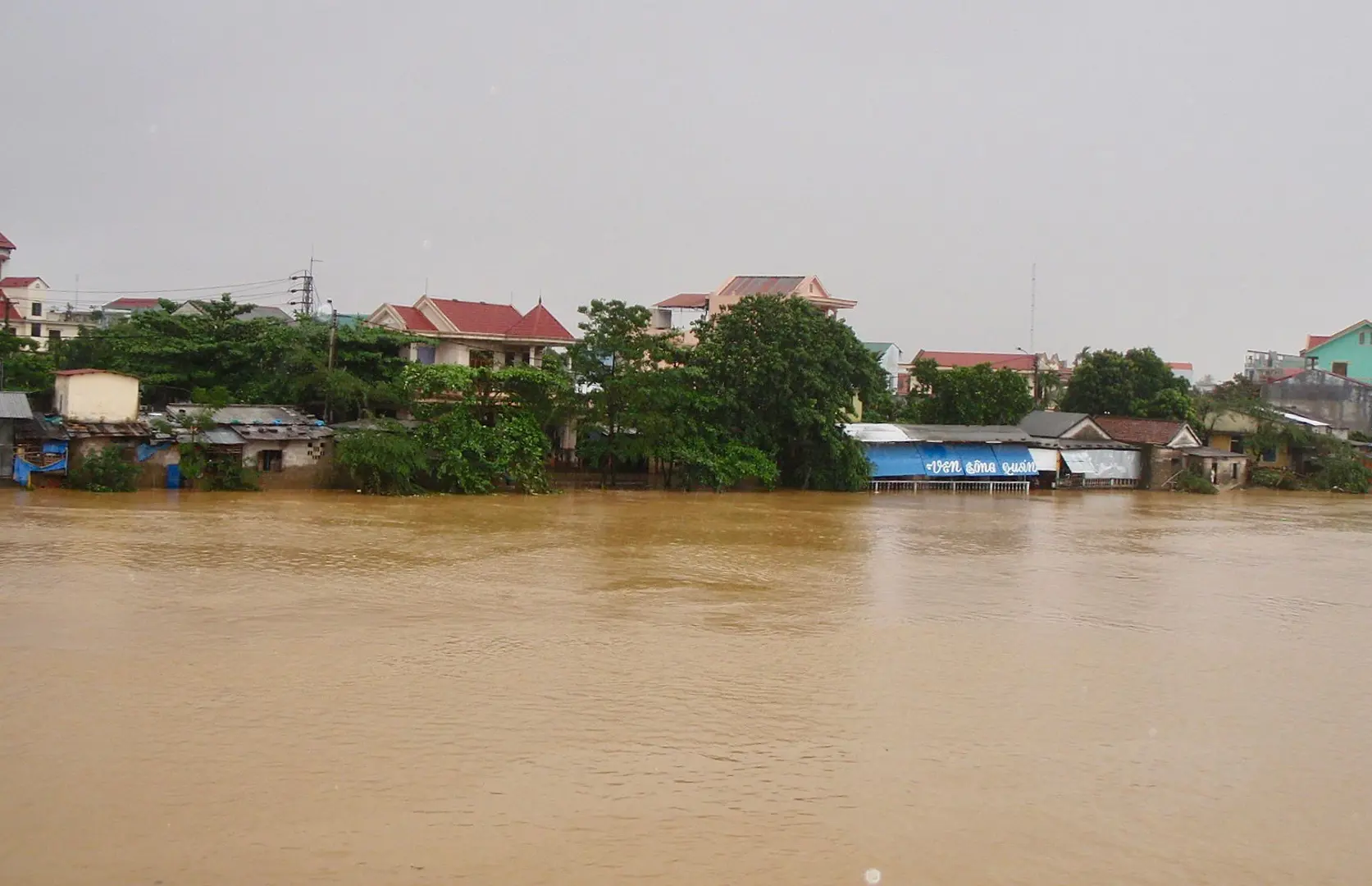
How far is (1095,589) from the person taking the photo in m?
16.0

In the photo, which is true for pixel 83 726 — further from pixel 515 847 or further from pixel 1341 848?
pixel 1341 848

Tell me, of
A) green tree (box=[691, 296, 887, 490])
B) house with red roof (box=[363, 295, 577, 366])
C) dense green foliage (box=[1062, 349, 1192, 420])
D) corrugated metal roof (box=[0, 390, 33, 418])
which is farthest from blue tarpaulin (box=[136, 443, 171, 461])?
dense green foliage (box=[1062, 349, 1192, 420])

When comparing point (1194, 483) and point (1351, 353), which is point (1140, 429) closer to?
point (1194, 483)

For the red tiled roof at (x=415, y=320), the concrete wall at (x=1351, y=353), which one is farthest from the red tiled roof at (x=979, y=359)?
the red tiled roof at (x=415, y=320)

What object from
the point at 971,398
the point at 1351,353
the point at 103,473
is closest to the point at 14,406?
the point at 103,473

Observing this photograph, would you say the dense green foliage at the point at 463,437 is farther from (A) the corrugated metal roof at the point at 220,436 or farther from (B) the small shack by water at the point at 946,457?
(B) the small shack by water at the point at 946,457

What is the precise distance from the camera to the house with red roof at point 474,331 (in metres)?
31.8

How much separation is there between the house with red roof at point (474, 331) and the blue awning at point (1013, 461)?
1300 centimetres

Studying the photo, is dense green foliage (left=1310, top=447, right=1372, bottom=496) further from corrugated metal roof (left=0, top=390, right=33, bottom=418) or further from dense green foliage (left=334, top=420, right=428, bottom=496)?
corrugated metal roof (left=0, top=390, right=33, bottom=418)

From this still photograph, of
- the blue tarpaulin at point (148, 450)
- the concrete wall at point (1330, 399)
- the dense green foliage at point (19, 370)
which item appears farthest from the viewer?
the concrete wall at point (1330, 399)

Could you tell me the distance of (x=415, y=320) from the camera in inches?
1284

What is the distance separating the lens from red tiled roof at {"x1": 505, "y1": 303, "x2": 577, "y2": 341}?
32.4m

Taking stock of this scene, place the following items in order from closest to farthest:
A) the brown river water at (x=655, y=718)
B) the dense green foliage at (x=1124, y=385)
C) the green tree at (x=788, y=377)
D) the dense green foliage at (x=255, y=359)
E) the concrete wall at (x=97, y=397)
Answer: the brown river water at (x=655, y=718), the concrete wall at (x=97, y=397), the dense green foliage at (x=255, y=359), the green tree at (x=788, y=377), the dense green foliage at (x=1124, y=385)

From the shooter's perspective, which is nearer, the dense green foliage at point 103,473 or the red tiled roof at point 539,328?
the dense green foliage at point 103,473
